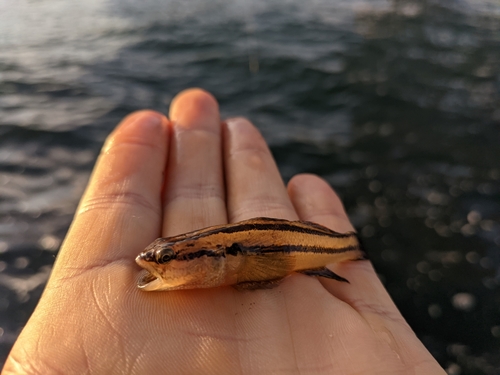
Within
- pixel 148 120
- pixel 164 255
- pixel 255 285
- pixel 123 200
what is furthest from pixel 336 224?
pixel 148 120

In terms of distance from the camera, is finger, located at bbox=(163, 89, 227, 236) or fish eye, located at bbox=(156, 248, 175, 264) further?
finger, located at bbox=(163, 89, 227, 236)

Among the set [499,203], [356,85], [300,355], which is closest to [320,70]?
[356,85]

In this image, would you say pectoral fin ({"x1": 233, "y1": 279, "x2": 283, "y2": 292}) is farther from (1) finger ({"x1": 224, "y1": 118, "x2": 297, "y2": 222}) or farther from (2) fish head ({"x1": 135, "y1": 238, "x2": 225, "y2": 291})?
(1) finger ({"x1": 224, "y1": 118, "x2": 297, "y2": 222})

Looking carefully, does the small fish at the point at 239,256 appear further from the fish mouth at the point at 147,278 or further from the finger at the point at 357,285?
the finger at the point at 357,285

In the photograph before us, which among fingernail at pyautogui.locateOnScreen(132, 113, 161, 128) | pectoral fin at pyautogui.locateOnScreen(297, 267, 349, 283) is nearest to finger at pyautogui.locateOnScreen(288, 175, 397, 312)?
pectoral fin at pyautogui.locateOnScreen(297, 267, 349, 283)

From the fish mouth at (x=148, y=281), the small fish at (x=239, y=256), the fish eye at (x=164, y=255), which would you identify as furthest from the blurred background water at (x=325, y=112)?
the fish eye at (x=164, y=255)
